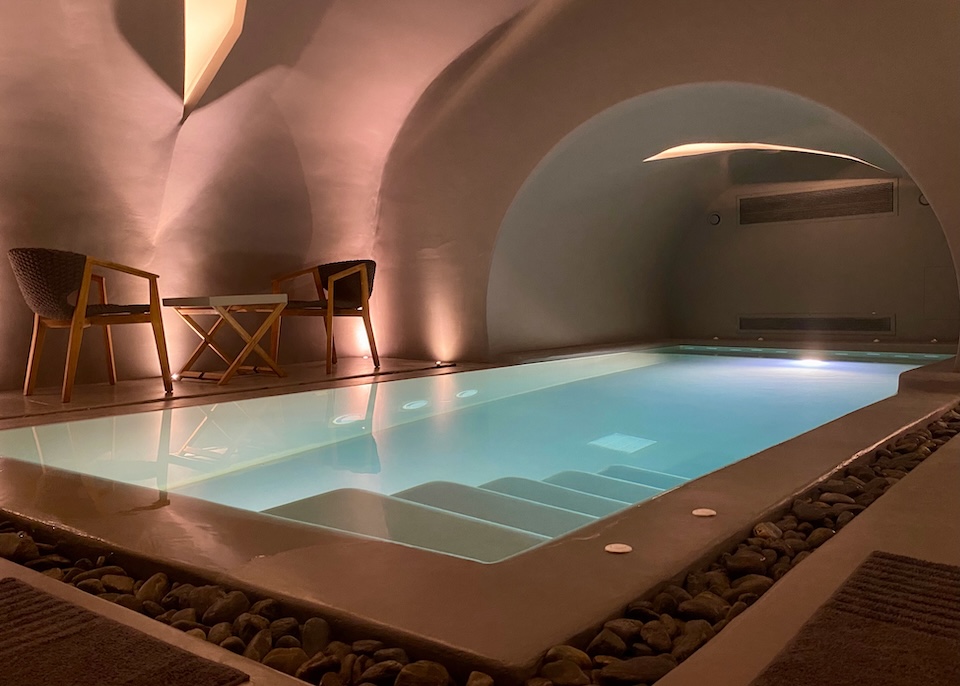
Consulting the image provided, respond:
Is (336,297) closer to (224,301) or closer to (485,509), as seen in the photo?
(224,301)

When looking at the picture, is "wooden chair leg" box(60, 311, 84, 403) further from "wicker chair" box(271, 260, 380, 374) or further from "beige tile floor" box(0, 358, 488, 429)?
"wicker chair" box(271, 260, 380, 374)

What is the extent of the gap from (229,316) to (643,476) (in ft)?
9.91

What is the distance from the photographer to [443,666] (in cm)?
103

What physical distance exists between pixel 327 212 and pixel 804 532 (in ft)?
17.7

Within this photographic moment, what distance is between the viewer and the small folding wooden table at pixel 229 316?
464cm

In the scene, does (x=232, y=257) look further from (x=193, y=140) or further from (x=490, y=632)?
(x=490, y=632)

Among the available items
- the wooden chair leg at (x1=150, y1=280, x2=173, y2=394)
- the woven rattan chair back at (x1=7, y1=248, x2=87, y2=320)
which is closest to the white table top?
the wooden chair leg at (x1=150, y1=280, x2=173, y2=394)

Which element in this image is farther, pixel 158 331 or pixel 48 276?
pixel 158 331

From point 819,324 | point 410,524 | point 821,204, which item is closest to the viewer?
point 410,524

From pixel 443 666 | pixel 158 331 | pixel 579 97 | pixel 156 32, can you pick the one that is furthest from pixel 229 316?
pixel 443 666

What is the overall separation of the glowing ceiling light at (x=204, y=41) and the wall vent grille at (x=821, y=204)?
574 cm

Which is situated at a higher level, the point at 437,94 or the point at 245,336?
the point at 437,94

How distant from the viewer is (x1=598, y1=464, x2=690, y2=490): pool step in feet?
8.62

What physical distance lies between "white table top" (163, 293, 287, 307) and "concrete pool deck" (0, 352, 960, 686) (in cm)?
264
